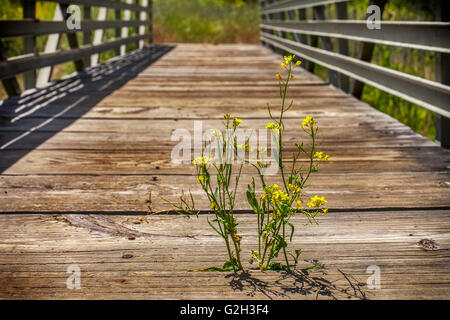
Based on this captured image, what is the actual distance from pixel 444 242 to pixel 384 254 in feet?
0.77

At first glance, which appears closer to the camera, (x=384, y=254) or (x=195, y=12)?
(x=384, y=254)

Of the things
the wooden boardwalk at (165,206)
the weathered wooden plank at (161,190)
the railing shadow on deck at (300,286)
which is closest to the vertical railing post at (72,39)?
the wooden boardwalk at (165,206)

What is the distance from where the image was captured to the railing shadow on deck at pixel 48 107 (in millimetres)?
3086

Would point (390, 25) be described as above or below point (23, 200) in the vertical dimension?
above

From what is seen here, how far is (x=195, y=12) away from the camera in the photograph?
18.7 meters

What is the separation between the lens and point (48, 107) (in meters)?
4.20

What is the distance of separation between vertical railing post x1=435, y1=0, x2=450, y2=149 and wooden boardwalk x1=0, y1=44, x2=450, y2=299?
0.10m

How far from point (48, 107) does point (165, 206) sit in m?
2.51

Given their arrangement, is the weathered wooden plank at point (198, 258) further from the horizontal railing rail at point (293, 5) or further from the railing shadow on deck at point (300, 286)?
the horizontal railing rail at point (293, 5)

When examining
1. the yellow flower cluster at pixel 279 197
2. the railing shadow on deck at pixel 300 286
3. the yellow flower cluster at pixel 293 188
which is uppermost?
the yellow flower cluster at pixel 293 188

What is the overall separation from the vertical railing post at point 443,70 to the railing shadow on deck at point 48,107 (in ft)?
7.29

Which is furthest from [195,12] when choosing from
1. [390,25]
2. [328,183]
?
[328,183]

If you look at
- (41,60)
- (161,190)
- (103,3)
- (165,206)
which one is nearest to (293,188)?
(165,206)
